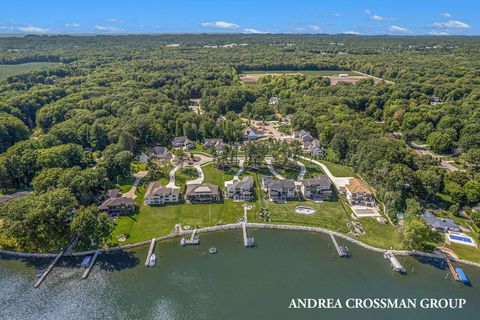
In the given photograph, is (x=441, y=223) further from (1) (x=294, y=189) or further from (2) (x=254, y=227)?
(2) (x=254, y=227)

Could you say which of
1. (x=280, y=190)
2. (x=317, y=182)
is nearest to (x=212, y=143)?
(x=280, y=190)

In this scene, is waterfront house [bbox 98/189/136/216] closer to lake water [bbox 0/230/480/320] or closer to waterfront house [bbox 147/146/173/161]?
lake water [bbox 0/230/480/320]

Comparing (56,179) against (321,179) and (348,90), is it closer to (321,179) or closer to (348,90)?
(321,179)

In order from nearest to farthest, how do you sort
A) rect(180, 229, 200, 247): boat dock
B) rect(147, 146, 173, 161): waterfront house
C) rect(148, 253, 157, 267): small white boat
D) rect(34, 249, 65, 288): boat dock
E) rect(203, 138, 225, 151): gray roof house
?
rect(34, 249, 65, 288): boat dock < rect(148, 253, 157, 267): small white boat < rect(180, 229, 200, 247): boat dock < rect(147, 146, 173, 161): waterfront house < rect(203, 138, 225, 151): gray roof house

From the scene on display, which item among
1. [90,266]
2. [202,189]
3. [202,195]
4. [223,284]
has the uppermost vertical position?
[202,189]

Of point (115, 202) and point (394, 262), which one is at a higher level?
point (115, 202)

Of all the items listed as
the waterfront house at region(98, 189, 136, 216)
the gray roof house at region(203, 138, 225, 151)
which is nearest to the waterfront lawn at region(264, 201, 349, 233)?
the waterfront house at region(98, 189, 136, 216)
